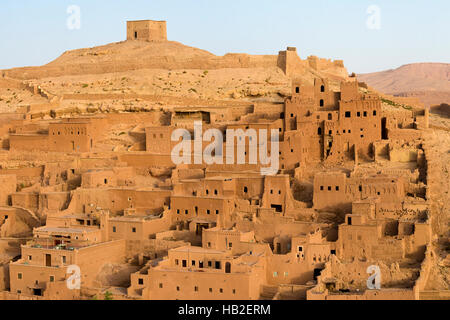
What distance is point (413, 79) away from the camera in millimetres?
128750

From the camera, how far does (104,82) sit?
55062 millimetres

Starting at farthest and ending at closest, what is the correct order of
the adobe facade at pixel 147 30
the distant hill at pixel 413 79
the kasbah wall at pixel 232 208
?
the distant hill at pixel 413 79 < the adobe facade at pixel 147 30 < the kasbah wall at pixel 232 208

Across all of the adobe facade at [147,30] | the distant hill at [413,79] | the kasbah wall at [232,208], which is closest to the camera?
the kasbah wall at [232,208]

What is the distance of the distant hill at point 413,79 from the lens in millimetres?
120312

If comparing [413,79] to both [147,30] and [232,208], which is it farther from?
[232,208]

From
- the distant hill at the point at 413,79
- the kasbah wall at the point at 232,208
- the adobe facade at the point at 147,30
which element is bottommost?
the kasbah wall at the point at 232,208

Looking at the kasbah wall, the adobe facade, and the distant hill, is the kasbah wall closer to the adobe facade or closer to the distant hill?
the adobe facade

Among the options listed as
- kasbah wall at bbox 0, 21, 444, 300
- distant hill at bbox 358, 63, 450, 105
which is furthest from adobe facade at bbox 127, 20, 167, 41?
distant hill at bbox 358, 63, 450, 105

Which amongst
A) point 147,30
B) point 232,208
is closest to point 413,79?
point 147,30

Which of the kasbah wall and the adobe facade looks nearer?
the kasbah wall

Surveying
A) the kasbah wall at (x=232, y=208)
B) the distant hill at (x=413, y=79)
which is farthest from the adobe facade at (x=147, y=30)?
the distant hill at (x=413, y=79)

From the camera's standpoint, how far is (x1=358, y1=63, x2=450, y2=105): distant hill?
120312 mm

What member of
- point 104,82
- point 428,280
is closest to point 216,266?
point 428,280

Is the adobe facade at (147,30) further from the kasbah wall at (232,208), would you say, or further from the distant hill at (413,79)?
Answer: the distant hill at (413,79)
